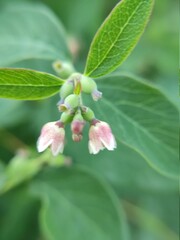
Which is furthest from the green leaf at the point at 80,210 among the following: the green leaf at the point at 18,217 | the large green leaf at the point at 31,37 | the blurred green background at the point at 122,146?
the large green leaf at the point at 31,37

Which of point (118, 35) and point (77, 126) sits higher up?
point (118, 35)

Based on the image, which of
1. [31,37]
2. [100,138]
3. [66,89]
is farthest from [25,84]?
[31,37]

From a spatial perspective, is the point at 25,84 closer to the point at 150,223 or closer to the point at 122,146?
the point at 122,146

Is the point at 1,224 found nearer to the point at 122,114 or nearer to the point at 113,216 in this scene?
the point at 113,216

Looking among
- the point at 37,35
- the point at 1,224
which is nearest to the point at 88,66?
the point at 37,35

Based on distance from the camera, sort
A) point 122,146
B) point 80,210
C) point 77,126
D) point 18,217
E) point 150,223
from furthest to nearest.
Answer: point 150,223
point 18,217
point 122,146
point 80,210
point 77,126

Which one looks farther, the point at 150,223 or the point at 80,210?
the point at 150,223
